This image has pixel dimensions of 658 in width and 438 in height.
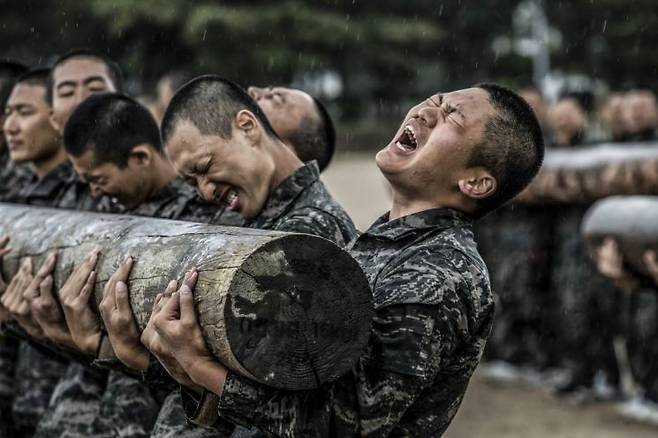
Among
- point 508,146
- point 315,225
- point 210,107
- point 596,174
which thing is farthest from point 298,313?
point 596,174

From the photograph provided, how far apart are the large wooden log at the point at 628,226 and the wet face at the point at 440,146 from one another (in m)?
3.62

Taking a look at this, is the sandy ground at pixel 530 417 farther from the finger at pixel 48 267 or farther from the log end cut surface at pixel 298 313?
the log end cut surface at pixel 298 313

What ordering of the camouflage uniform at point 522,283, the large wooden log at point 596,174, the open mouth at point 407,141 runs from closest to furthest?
the open mouth at point 407,141, the large wooden log at point 596,174, the camouflage uniform at point 522,283

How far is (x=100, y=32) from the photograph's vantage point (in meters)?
21.9

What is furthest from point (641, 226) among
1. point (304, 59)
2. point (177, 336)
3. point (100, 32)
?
point (100, 32)

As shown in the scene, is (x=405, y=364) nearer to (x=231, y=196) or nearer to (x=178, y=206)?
(x=231, y=196)

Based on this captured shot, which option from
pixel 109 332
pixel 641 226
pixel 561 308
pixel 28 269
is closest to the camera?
pixel 109 332

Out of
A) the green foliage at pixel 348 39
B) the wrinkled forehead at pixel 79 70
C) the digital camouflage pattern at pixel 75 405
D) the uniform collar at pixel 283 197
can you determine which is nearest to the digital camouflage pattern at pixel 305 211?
the uniform collar at pixel 283 197

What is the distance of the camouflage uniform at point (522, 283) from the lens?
9859mm

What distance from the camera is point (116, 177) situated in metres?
4.28

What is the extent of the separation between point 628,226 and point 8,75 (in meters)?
3.90

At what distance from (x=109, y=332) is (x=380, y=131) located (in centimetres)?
2124

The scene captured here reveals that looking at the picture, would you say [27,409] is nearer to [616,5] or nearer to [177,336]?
[177,336]

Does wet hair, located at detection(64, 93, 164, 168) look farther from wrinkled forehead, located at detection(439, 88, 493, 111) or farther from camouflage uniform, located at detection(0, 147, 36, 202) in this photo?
camouflage uniform, located at detection(0, 147, 36, 202)
